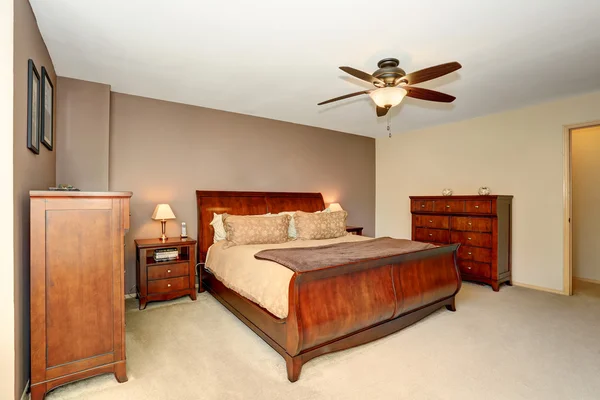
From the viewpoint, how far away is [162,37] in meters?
2.49

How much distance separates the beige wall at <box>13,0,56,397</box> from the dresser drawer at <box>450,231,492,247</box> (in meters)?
4.86

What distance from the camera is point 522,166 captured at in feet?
14.4

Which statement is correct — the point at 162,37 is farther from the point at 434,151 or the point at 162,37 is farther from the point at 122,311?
the point at 434,151

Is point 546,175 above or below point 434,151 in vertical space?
below

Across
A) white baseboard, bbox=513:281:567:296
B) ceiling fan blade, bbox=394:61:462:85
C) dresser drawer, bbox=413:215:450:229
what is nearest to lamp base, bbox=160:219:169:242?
ceiling fan blade, bbox=394:61:462:85

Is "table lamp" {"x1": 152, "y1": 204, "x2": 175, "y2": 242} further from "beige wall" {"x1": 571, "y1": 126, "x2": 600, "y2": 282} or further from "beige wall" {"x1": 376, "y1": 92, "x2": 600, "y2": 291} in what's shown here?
"beige wall" {"x1": 571, "y1": 126, "x2": 600, "y2": 282}

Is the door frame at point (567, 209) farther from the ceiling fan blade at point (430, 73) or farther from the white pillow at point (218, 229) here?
the white pillow at point (218, 229)

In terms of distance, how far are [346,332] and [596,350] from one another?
2106mm

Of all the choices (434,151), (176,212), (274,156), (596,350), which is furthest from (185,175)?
(596,350)

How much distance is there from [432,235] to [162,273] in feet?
12.9

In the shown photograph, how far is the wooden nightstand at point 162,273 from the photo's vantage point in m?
3.44

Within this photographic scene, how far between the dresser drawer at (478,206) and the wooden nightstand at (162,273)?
3.83m

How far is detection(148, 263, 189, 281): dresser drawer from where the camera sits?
350 centimetres

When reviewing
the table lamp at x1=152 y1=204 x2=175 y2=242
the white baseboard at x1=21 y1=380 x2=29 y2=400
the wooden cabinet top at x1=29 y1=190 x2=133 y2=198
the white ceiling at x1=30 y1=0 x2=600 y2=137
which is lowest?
the white baseboard at x1=21 y1=380 x2=29 y2=400
